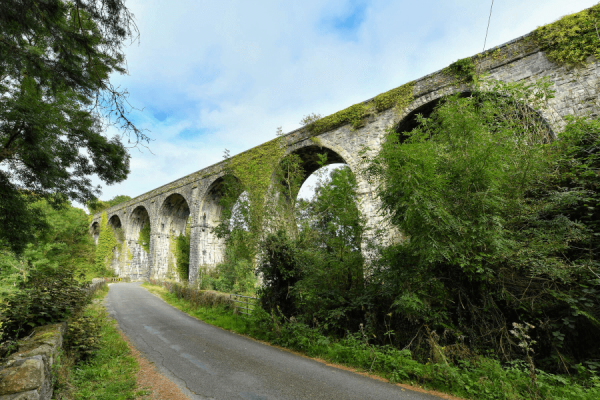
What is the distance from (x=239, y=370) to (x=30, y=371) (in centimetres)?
276

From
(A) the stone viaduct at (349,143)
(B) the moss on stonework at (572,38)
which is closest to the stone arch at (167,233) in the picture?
(A) the stone viaduct at (349,143)

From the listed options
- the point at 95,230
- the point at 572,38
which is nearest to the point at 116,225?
the point at 95,230

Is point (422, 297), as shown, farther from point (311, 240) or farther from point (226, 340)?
point (226, 340)

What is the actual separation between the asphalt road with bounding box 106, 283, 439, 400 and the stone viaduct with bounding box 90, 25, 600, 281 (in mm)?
3443

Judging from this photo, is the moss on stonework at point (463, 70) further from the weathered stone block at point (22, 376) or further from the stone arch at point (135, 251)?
the stone arch at point (135, 251)

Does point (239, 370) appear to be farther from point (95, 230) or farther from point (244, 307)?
point (95, 230)

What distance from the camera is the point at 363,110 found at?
1076 centimetres

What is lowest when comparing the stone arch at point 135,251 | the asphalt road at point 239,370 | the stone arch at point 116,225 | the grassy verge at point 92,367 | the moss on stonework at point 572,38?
the asphalt road at point 239,370

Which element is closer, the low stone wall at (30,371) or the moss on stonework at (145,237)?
the low stone wall at (30,371)

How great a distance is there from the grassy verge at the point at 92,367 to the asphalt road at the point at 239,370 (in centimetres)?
51

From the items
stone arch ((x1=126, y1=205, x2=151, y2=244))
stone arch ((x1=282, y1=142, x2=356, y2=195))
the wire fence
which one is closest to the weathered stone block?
the wire fence

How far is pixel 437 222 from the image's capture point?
4.43 m

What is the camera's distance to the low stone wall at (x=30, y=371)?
2.39m

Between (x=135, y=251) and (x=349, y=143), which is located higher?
(x=349, y=143)
